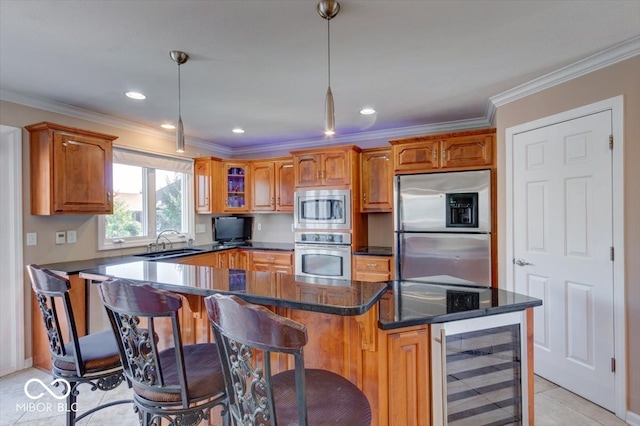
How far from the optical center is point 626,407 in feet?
7.21

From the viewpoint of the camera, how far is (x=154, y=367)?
1.34 m

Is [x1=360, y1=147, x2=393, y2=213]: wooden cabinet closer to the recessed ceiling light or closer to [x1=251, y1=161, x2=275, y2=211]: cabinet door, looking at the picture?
[x1=251, y1=161, x2=275, y2=211]: cabinet door

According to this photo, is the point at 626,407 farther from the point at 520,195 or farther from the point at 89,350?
the point at 89,350

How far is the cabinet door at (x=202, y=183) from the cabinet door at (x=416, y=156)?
262 cm

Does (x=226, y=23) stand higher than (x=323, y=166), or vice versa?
(x=226, y=23)

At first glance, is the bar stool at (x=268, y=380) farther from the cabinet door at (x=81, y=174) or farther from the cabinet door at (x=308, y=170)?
the cabinet door at (x=308, y=170)

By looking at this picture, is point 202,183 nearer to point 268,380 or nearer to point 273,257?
point 273,257

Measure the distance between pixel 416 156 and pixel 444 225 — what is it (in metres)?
0.83

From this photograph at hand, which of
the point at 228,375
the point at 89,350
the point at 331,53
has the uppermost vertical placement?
the point at 331,53

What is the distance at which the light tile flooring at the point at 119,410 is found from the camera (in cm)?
222

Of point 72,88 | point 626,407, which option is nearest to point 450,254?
point 626,407

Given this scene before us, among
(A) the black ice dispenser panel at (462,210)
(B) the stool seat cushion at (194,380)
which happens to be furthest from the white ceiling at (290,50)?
(B) the stool seat cushion at (194,380)

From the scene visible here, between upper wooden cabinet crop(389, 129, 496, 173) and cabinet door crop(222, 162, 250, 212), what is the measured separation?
238 centimetres

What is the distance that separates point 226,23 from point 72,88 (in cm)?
185
